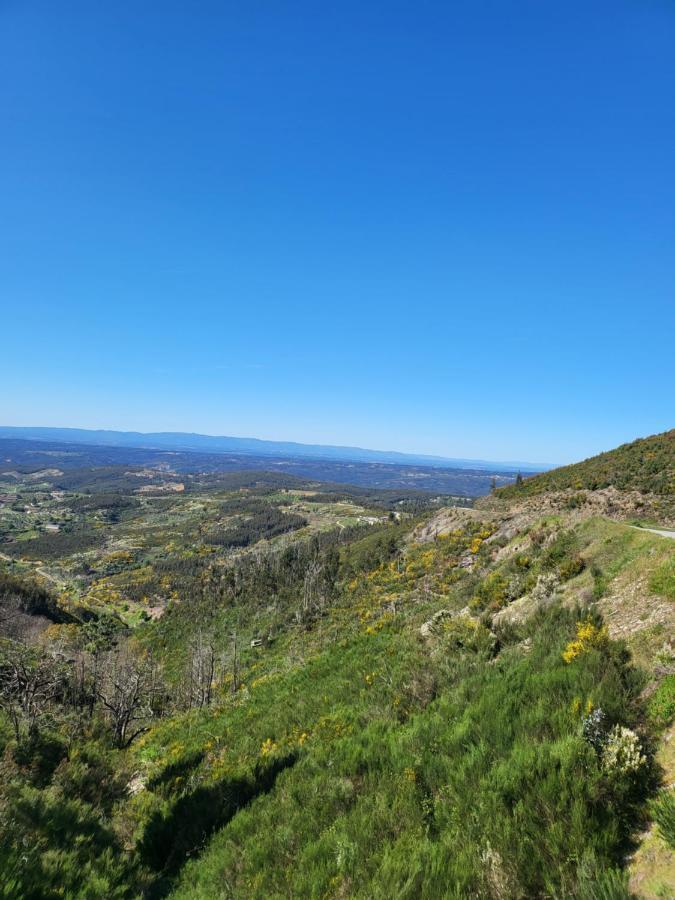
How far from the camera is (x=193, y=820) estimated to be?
370 inches

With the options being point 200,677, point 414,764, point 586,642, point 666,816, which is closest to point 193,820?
point 414,764

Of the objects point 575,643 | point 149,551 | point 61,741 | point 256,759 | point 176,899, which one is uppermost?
point 575,643

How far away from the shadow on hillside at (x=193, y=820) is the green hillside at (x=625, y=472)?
1330 inches

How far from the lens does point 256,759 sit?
1131 centimetres

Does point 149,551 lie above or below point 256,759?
below

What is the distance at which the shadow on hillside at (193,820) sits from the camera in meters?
8.27

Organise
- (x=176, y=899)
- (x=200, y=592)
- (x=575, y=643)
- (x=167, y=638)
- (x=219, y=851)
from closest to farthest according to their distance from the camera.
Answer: (x=176, y=899) → (x=219, y=851) → (x=575, y=643) → (x=167, y=638) → (x=200, y=592)

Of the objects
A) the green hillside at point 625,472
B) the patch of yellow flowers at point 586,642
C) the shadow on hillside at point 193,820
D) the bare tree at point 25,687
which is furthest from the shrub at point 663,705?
the green hillside at point 625,472

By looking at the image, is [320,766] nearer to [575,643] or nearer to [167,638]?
[575,643]

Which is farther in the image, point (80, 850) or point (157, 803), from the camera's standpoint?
point (157, 803)

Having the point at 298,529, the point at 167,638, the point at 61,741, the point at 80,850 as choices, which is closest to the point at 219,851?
the point at 80,850

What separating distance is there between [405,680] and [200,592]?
351 feet

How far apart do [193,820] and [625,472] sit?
4246 cm

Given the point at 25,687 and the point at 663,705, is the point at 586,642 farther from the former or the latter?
the point at 25,687
